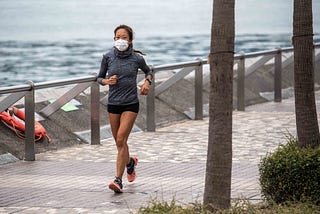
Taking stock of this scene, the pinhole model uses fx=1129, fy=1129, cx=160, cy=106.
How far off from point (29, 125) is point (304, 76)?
4856 millimetres

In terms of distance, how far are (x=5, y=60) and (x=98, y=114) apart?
3081cm

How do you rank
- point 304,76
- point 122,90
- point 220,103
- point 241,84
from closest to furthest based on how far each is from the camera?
1. point 220,103
2. point 304,76
3. point 122,90
4. point 241,84

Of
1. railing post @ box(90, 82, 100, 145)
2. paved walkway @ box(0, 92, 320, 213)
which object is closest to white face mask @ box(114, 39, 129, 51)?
paved walkway @ box(0, 92, 320, 213)

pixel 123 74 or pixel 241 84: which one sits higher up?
pixel 123 74

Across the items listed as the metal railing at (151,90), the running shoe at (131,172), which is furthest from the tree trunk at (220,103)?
the metal railing at (151,90)

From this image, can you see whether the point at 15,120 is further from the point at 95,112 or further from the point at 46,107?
the point at 95,112

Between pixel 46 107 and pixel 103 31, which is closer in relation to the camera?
pixel 46 107

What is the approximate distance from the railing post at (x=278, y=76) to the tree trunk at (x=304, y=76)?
10213 mm

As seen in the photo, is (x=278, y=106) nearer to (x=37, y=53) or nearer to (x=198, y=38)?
(x=37, y=53)

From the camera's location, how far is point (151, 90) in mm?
17625

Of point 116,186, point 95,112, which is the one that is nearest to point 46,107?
point 95,112

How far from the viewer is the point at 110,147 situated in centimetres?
1591

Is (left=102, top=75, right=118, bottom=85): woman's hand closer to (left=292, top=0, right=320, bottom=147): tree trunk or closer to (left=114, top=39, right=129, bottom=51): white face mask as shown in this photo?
(left=114, top=39, right=129, bottom=51): white face mask

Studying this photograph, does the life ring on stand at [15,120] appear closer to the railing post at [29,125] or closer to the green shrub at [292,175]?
the railing post at [29,125]
